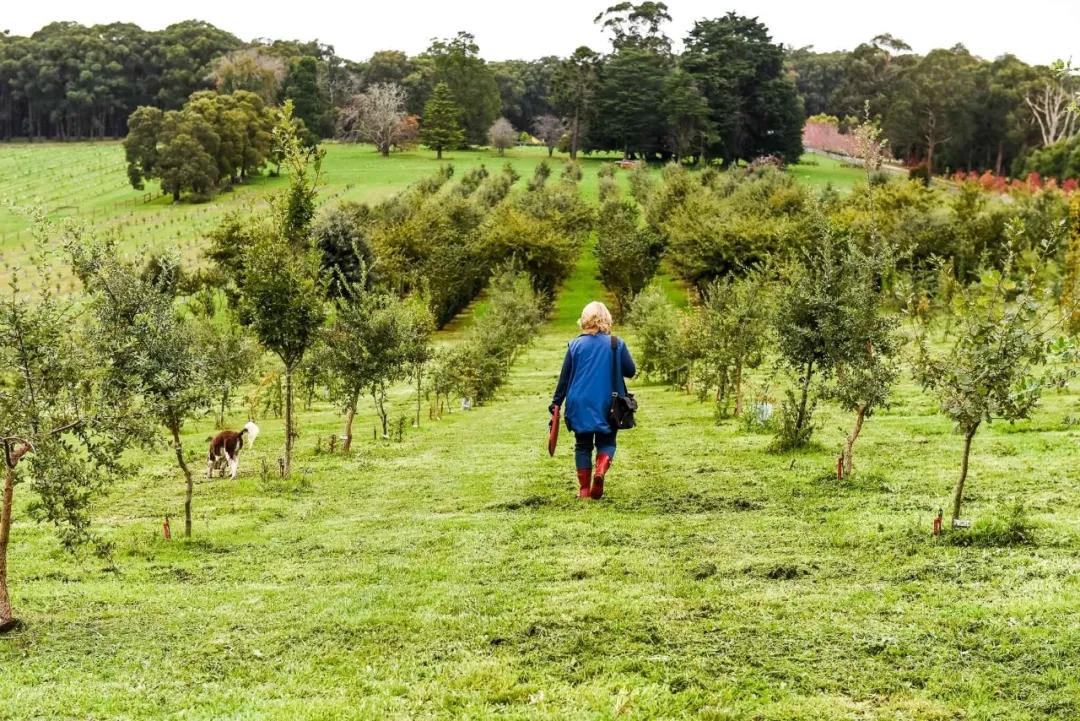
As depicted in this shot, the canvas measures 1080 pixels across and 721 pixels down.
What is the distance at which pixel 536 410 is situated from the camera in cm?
2508

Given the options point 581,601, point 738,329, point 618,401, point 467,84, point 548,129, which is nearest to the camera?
point 581,601

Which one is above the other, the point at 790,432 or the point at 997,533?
the point at 997,533

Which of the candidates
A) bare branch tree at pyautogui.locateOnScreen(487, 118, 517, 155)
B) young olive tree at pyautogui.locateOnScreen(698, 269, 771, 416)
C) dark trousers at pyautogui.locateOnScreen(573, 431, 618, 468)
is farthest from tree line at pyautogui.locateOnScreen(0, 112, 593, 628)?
bare branch tree at pyautogui.locateOnScreen(487, 118, 517, 155)

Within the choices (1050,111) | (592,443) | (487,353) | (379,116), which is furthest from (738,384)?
(379,116)

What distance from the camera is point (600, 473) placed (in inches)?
460

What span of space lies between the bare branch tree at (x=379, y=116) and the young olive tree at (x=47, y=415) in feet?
344

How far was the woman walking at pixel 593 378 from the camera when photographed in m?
11.1

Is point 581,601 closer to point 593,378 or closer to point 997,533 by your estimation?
point 593,378

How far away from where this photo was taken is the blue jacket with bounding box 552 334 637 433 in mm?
11102

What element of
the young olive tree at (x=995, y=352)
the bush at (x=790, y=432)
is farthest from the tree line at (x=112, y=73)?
the young olive tree at (x=995, y=352)

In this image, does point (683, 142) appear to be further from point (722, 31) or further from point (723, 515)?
point (723, 515)

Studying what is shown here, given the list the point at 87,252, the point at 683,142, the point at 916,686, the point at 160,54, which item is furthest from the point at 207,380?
the point at 160,54

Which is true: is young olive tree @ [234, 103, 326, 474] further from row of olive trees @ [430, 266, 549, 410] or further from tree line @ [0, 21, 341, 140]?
tree line @ [0, 21, 341, 140]

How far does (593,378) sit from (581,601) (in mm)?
3661
